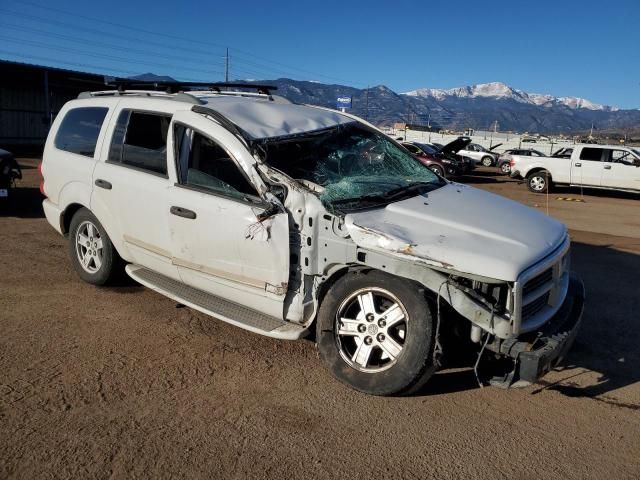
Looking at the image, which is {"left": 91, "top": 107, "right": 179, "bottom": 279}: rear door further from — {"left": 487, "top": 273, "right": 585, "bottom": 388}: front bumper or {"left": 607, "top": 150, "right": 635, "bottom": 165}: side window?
{"left": 607, "top": 150, "right": 635, "bottom": 165}: side window

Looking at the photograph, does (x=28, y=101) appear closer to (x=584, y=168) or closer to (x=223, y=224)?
(x=584, y=168)

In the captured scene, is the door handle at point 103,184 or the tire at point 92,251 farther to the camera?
the tire at point 92,251

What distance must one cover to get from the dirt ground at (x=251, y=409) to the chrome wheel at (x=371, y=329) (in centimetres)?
25

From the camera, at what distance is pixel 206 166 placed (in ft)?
14.0

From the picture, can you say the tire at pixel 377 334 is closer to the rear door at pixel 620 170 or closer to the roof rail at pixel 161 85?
the roof rail at pixel 161 85

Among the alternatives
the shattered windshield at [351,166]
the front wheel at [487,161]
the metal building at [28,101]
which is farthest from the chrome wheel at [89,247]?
the front wheel at [487,161]

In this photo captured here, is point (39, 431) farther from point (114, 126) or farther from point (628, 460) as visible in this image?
point (628, 460)

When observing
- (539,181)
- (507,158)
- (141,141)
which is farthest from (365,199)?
(507,158)

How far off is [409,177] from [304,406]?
219 centimetres

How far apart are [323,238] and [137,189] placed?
76.0 inches

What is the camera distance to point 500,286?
3.17m

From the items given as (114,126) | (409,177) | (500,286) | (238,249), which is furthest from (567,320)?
(114,126)

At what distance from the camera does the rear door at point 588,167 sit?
1836 cm

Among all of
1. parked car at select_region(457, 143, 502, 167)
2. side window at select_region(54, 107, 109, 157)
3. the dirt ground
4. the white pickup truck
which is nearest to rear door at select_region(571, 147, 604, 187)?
the white pickup truck
